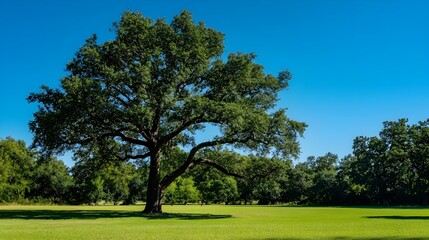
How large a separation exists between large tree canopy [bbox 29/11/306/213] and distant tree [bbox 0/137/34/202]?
49725 mm

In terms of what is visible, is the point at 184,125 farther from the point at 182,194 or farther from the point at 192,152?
the point at 182,194

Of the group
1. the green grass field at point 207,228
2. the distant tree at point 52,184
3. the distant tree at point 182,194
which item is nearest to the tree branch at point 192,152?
the green grass field at point 207,228

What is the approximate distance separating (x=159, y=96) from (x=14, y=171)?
6166 centimetres

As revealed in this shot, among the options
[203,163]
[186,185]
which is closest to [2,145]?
[186,185]

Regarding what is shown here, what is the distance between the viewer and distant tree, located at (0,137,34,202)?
79.0 metres

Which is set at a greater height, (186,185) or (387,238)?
(186,185)

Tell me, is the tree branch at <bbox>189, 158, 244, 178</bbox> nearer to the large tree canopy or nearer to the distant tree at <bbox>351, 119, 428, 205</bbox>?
the large tree canopy

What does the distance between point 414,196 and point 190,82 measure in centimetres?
7487

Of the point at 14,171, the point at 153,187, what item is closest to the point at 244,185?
the point at 153,187

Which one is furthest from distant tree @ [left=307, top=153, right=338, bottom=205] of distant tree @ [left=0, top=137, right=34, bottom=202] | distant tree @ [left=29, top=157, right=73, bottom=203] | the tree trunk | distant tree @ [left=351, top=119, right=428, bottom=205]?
the tree trunk

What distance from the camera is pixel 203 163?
40906 millimetres

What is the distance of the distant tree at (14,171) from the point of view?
79.0 meters

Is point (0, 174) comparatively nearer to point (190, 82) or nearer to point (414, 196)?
point (190, 82)

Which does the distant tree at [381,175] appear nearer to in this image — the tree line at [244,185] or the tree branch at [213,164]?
the tree line at [244,185]
